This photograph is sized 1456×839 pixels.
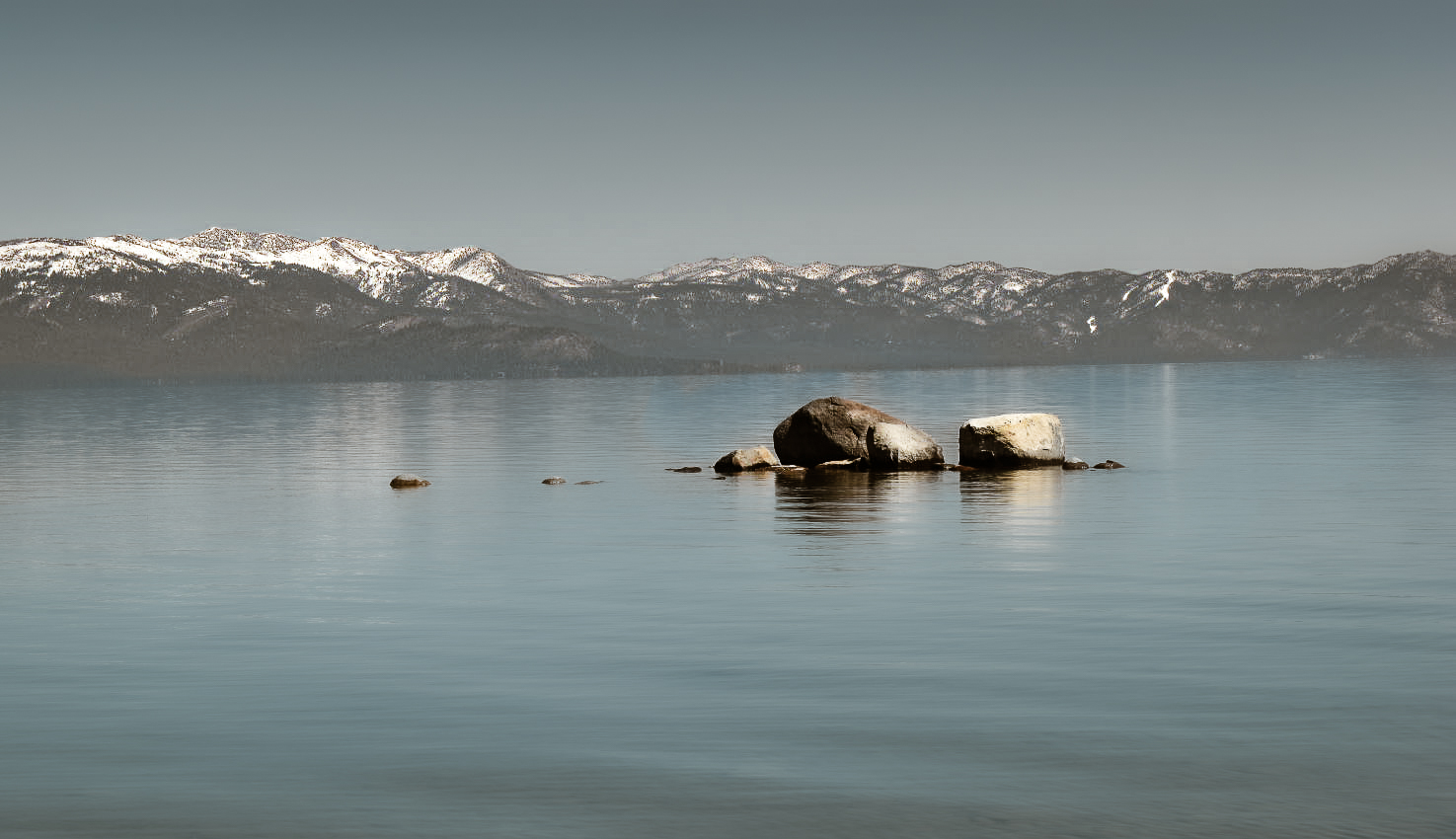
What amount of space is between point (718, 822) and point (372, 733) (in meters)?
4.55

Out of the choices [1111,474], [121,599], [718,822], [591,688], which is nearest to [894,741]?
[718,822]

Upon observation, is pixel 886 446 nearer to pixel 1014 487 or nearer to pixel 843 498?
pixel 1014 487

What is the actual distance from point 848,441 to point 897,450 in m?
1.69

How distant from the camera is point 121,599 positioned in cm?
2575

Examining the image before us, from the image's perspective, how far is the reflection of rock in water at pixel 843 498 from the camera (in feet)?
120

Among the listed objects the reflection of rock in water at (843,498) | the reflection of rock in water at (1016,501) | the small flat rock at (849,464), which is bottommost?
the reflection of rock in water at (1016,501)

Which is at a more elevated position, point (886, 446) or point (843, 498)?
point (886, 446)

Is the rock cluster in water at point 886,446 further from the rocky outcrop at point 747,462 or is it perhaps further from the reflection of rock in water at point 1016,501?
the reflection of rock in water at point 1016,501

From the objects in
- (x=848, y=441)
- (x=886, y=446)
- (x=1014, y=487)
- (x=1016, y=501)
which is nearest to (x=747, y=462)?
(x=848, y=441)

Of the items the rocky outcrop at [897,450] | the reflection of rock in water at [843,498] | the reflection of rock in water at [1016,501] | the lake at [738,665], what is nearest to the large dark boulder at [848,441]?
the rocky outcrop at [897,450]

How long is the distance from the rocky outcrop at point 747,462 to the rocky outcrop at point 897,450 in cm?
356

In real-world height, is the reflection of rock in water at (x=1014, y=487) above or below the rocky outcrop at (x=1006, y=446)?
below

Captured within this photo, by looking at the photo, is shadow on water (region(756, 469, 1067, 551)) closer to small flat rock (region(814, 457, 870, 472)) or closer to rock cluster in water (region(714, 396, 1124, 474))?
small flat rock (region(814, 457, 870, 472))

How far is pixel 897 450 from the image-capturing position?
54.3 meters
